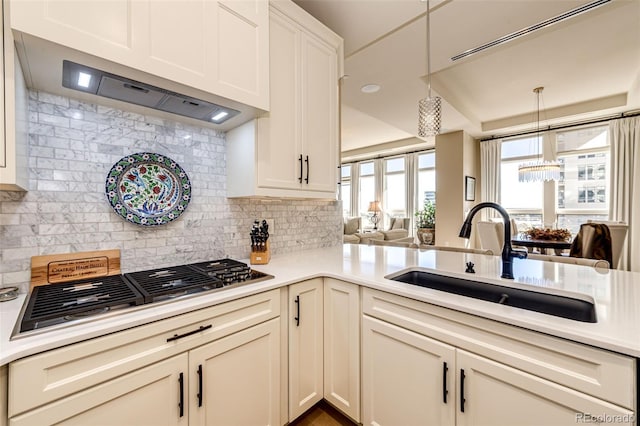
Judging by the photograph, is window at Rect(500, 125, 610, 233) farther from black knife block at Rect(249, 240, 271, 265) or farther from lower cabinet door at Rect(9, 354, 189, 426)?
lower cabinet door at Rect(9, 354, 189, 426)

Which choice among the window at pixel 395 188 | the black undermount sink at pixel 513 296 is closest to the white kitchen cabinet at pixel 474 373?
the black undermount sink at pixel 513 296

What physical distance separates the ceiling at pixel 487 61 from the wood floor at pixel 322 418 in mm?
2623

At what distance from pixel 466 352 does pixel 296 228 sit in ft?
4.81

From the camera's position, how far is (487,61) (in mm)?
3143

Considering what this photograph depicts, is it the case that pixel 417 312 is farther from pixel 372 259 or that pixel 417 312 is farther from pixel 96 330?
pixel 96 330

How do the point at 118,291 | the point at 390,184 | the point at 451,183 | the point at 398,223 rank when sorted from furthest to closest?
the point at 390,184 < the point at 398,223 < the point at 451,183 < the point at 118,291

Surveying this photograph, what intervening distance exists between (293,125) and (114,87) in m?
0.93

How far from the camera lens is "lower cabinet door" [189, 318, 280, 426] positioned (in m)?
1.07

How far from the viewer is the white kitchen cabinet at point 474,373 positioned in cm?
78

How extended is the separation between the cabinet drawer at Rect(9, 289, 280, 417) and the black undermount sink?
0.85 metres

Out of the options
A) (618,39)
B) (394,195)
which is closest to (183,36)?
(618,39)

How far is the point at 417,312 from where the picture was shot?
45.9 inches

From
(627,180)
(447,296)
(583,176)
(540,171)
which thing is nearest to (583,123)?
(583,176)

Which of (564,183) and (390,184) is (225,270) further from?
(390,184)
